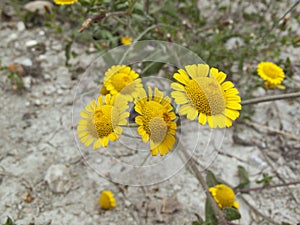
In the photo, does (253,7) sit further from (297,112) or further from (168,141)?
(168,141)

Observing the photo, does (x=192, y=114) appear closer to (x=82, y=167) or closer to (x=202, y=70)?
(x=202, y=70)

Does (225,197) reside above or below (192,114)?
below

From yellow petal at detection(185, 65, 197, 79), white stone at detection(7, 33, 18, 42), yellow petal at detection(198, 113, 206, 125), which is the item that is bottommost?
white stone at detection(7, 33, 18, 42)

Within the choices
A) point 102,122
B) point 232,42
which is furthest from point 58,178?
point 232,42

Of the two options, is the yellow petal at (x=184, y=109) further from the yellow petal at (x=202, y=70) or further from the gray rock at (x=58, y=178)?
the gray rock at (x=58, y=178)

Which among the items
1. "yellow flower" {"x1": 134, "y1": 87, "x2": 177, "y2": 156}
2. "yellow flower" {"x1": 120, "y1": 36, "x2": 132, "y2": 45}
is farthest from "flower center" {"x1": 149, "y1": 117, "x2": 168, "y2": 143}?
"yellow flower" {"x1": 120, "y1": 36, "x2": 132, "y2": 45}

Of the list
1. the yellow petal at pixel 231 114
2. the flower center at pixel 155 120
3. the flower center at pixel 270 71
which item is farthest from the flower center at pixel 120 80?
the flower center at pixel 270 71

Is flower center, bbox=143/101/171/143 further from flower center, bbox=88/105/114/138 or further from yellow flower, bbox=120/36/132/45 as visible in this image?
yellow flower, bbox=120/36/132/45
